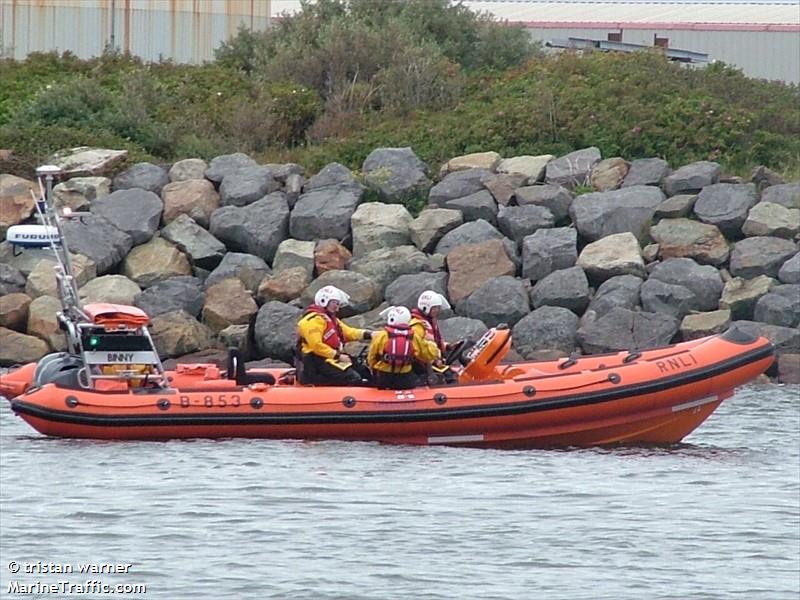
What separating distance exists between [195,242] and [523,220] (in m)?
3.51

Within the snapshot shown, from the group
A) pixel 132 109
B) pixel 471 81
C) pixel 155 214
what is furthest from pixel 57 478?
pixel 471 81

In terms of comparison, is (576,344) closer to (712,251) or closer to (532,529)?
(712,251)

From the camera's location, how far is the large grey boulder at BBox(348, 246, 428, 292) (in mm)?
21422

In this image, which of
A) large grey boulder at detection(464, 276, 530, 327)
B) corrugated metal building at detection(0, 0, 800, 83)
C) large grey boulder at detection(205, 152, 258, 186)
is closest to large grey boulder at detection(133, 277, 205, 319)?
large grey boulder at detection(205, 152, 258, 186)

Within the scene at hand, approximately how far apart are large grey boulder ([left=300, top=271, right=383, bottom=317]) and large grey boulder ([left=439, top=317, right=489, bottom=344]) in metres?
0.96

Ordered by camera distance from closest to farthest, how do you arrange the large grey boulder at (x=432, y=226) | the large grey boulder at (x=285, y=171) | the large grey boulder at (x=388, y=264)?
the large grey boulder at (x=388, y=264) → the large grey boulder at (x=432, y=226) → the large grey boulder at (x=285, y=171)

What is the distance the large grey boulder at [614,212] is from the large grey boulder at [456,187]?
3.97ft

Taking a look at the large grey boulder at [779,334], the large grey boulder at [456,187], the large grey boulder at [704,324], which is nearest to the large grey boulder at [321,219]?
the large grey boulder at [456,187]

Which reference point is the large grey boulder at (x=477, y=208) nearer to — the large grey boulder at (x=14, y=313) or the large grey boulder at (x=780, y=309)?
the large grey boulder at (x=780, y=309)

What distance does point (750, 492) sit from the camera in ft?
45.4

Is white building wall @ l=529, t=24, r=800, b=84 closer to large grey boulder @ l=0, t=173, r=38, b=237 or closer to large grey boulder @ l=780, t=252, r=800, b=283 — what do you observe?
large grey boulder @ l=780, t=252, r=800, b=283

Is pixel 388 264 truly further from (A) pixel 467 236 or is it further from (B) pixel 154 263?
(B) pixel 154 263

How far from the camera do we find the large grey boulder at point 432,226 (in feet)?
72.0

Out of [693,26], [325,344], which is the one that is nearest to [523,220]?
[325,344]
